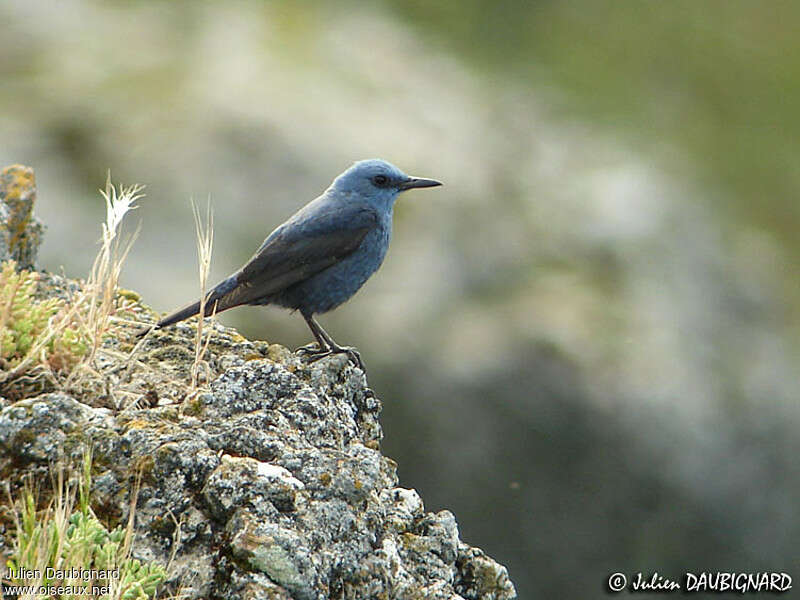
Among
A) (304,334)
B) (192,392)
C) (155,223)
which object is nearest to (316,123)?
(155,223)

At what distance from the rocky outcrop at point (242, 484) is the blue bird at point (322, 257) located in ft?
5.15

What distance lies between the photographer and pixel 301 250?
720 centimetres

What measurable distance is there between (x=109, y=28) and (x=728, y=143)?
9.83 metres

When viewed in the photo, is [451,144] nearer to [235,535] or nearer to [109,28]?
[109,28]

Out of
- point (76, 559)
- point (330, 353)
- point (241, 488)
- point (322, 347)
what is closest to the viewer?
point (76, 559)

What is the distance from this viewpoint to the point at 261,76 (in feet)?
49.2

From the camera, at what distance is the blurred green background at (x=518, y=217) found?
11164mm

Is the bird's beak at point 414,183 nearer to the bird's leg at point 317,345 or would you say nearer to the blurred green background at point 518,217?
the bird's leg at point 317,345

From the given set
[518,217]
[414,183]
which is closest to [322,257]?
[414,183]

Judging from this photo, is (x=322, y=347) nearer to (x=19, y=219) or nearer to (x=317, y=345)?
(x=317, y=345)

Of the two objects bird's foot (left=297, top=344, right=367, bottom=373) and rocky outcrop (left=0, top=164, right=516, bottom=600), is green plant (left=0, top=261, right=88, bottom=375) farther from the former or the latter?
bird's foot (left=297, top=344, right=367, bottom=373)

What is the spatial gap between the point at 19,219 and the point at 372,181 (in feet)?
8.17

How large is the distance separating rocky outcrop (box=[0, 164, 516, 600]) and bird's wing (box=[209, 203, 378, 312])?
152 centimetres

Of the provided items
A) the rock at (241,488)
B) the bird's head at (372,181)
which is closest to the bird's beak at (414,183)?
the bird's head at (372,181)
